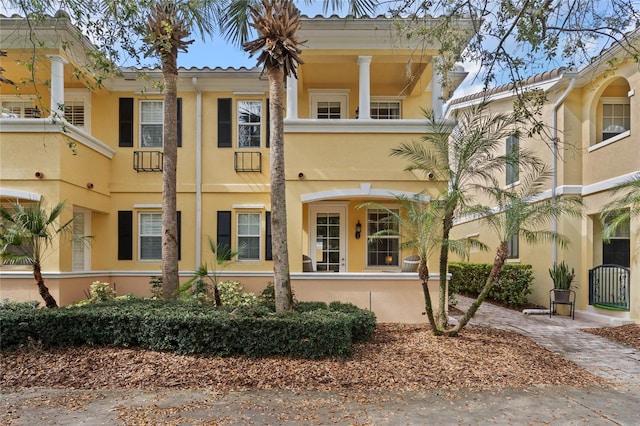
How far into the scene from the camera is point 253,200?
40.5 feet

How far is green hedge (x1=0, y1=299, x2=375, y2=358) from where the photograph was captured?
6797mm

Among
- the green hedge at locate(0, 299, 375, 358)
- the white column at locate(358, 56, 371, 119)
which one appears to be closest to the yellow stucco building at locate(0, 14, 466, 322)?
Answer: the white column at locate(358, 56, 371, 119)

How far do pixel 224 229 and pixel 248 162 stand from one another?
2.11 meters

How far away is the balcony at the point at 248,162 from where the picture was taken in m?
12.3

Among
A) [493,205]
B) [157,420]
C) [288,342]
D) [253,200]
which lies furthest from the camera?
[493,205]

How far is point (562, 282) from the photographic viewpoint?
38.2ft

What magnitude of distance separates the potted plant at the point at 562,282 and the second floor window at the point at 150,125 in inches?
478

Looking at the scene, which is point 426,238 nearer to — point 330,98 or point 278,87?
point 278,87

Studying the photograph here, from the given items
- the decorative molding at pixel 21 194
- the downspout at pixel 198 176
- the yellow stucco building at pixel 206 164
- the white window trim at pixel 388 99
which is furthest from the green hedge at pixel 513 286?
the decorative molding at pixel 21 194

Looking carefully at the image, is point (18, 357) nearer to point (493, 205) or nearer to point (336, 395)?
point (336, 395)

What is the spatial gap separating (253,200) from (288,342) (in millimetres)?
6247

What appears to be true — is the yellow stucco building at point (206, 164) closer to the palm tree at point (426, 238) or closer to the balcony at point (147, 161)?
the balcony at point (147, 161)

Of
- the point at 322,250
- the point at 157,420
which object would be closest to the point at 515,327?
the point at 322,250

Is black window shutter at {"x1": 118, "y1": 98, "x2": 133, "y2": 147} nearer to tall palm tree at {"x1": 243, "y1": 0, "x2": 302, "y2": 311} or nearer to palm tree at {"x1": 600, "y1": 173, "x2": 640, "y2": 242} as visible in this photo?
tall palm tree at {"x1": 243, "y1": 0, "x2": 302, "y2": 311}
